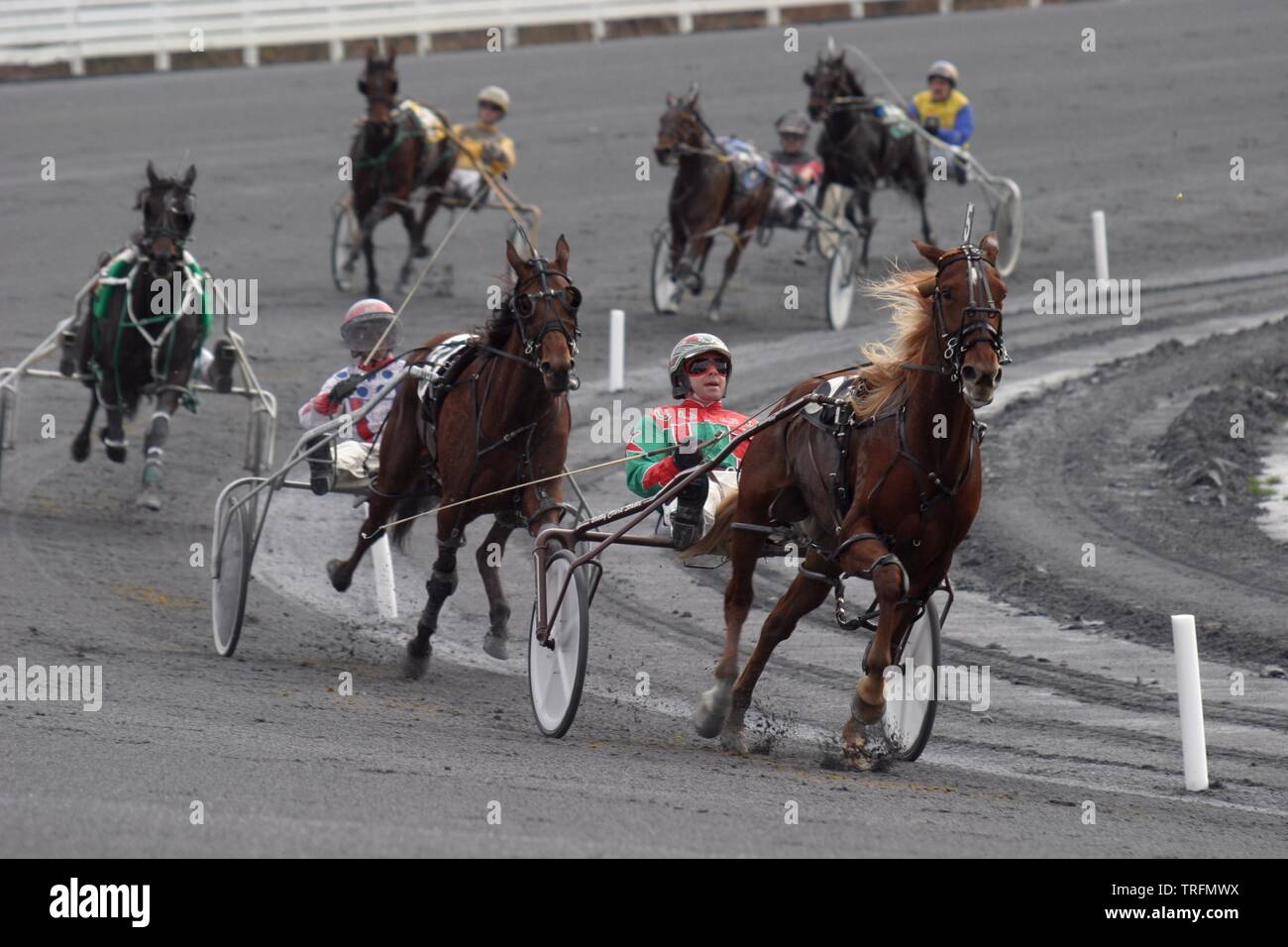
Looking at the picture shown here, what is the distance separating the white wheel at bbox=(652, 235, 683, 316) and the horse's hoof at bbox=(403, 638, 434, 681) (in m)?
9.01

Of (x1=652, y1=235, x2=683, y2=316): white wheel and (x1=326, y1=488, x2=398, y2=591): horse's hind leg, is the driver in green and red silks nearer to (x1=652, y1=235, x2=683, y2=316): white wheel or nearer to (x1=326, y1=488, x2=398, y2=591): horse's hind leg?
(x1=326, y1=488, x2=398, y2=591): horse's hind leg

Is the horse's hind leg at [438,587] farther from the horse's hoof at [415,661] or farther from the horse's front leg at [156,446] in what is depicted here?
the horse's front leg at [156,446]

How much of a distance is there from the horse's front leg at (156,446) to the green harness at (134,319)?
102mm

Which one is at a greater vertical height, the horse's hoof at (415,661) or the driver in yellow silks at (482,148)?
the driver in yellow silks at (482,148)

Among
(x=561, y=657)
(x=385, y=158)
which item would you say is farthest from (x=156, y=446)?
(x=385, y=158)

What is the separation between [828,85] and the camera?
729 inches

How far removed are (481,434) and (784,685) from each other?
180 cm

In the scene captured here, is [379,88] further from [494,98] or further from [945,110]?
[945,110]

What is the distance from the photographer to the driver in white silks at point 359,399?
9.25 metres

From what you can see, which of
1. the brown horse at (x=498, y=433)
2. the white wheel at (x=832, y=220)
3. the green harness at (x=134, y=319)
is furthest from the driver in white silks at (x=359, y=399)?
the white wheel at (x=832, y=220)

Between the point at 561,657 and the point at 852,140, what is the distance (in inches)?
475

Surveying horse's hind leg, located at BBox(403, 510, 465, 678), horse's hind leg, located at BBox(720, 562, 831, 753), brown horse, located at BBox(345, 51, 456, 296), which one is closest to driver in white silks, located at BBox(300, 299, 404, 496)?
horse's hind leg, located at BBox(403, 510, 465, 678)

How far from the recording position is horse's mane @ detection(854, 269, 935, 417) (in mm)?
6641
